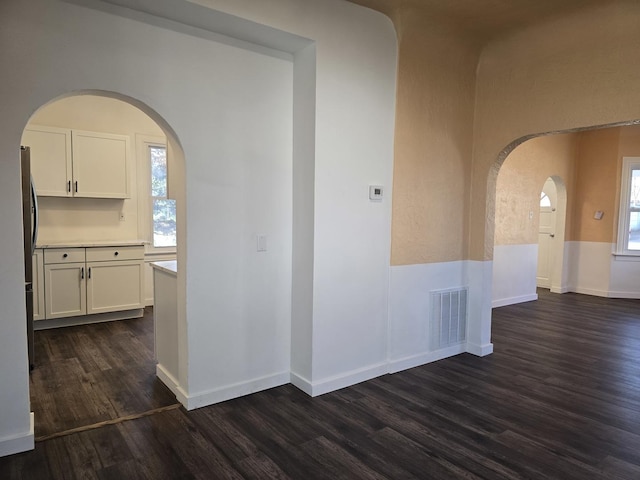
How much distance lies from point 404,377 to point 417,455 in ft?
3.69

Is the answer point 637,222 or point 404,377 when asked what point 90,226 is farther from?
point 637,222

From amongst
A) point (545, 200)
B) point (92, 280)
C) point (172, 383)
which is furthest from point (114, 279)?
point (545, 200)

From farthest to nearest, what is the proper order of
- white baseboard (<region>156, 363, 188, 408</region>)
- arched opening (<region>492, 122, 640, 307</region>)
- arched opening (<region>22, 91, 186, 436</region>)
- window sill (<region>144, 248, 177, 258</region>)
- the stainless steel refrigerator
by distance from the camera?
1. arched opening (<region>492, 122, 640, 307</region>)
2. window sill (<region>144, 248, 177, 258</region>)
3. arched opening (<region>22, 91, 186, 436</region>)
4. the stainless steel refrigerator
5. white baseboard (<region>156, 363, 188, 408</region>)

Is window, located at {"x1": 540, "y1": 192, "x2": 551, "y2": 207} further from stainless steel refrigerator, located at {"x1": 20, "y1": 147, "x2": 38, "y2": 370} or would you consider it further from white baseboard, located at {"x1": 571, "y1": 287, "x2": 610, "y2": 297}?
stainless steel refrigerator, located at {"x1": 20, "y1": 147, "x2": 38, "y2": 370}

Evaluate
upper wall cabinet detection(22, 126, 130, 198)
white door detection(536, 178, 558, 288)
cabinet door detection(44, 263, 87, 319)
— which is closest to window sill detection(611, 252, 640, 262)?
white door detection(536, 178, 558, 288)

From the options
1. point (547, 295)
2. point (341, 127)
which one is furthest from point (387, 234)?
point (547, 295)

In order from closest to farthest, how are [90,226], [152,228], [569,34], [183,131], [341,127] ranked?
[183,131] < [341,127] < [569,34] < [90,226] < [152,228]

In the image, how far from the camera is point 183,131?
2.72 m

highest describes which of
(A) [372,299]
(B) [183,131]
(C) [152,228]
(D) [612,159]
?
(D) [612,159]

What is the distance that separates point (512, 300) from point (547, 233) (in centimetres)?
214

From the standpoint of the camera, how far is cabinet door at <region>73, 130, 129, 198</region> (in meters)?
4.98

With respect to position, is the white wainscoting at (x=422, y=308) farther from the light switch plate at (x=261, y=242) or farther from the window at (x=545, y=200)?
the window at (x=545, y=200)

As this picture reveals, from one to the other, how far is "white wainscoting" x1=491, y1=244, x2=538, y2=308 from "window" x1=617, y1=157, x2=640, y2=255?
1.68 metres

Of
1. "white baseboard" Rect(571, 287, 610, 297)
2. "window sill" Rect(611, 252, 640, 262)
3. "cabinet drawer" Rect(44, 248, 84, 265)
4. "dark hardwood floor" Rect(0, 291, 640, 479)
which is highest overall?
"cabinet drawer" Rect(44, 248, 84, 265)
